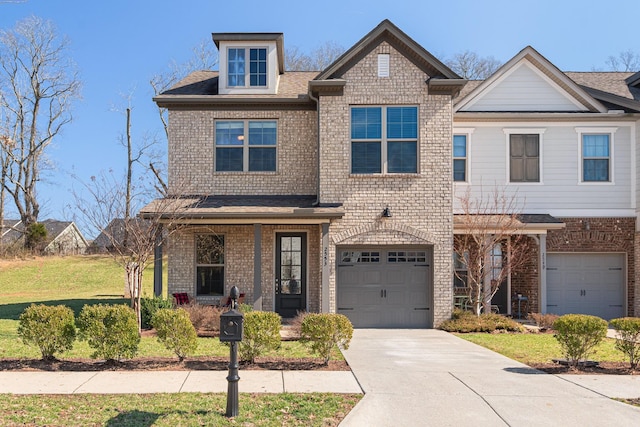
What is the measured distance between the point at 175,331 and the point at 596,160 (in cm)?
1419

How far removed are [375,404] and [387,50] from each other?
10811 millimetres

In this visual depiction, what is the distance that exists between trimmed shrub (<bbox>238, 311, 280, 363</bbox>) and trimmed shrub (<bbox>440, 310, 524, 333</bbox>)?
661 centimetres

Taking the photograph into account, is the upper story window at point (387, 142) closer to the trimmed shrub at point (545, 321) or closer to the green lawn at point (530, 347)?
the green lawn at point (530, 347)

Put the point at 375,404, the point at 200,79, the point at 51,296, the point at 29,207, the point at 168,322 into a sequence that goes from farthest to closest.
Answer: the point at 29,207 → the point at 51,296 → the point at 200,79 → the point at 168,322 → the point at 375,404

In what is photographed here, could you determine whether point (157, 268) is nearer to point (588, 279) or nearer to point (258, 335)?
point (258, 335)

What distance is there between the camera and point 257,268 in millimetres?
14867

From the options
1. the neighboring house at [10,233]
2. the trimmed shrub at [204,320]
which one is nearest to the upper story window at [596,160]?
the trimmed shrub at [204,320]

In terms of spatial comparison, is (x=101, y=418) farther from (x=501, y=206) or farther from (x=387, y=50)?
(x=501, y=206)

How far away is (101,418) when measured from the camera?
637 centimetres

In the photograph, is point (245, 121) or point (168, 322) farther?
point (245, 121)

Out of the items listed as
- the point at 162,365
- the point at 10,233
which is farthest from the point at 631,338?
the point at 10,233

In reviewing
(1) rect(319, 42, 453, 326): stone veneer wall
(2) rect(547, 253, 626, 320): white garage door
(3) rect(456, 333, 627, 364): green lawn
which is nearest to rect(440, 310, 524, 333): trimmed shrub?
(3) rect(456, 333, 627, 364): green lawn

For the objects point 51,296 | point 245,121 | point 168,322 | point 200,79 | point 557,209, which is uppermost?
point 200,79

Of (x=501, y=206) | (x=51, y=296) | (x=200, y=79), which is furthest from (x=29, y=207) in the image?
(x=501, y=206)
